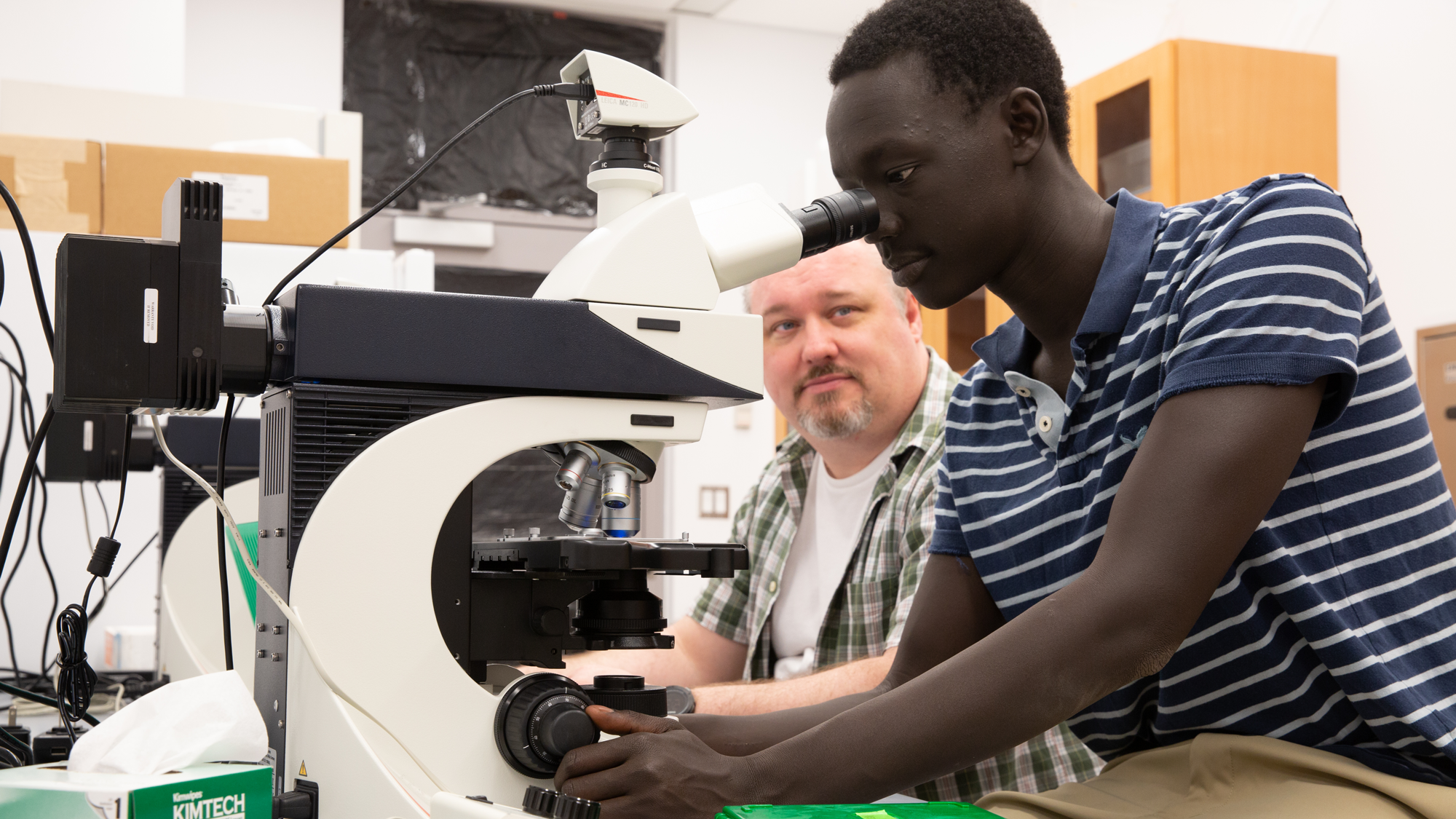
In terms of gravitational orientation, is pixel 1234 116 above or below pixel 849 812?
above

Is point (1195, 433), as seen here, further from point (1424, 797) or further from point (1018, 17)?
point (1018, 17)

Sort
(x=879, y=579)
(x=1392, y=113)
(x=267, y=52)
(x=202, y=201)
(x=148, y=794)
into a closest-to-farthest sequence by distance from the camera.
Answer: (x=148, y=794) → (x=202, y=201) → (x=879, y=579) → (x=1392, y=113) → (x=267, y=52)

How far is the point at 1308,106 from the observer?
8.17ft

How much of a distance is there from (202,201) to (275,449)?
169 millimetres

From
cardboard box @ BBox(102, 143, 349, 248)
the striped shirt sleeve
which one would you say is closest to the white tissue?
the striped shirt sleeve

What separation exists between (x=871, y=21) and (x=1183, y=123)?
5.65 ft

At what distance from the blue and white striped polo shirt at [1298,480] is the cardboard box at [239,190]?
1593 millimetres

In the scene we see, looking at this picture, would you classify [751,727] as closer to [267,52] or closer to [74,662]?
[74,662]

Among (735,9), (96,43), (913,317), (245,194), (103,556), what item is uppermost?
(735,9)

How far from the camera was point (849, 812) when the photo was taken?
2.20 ft

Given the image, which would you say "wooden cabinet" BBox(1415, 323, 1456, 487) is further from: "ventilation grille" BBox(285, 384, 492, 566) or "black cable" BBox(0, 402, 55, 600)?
"black cable" BBox(0, 402, 55, 600)

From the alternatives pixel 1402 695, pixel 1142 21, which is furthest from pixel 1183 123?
pixel 1402 695

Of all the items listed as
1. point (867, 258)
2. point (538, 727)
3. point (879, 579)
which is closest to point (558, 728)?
point (538, 727)

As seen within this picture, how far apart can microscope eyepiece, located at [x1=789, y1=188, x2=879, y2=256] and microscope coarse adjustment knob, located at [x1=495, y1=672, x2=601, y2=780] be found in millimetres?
379
